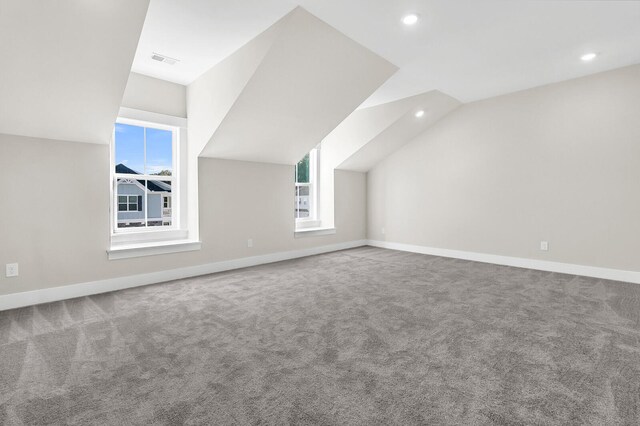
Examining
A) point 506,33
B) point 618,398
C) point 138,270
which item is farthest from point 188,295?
point 506,33

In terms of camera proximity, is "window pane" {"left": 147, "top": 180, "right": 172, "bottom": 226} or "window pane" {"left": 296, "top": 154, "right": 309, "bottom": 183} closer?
"window pane" {"left": 147, "top": 180, "right": 172, "bottom": 226}

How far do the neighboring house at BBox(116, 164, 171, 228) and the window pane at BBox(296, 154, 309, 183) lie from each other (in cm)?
251

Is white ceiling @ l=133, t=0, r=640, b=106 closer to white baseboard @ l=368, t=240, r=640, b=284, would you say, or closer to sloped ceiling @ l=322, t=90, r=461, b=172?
sloped ceiling @ l=322, t=90, r=461, b=172

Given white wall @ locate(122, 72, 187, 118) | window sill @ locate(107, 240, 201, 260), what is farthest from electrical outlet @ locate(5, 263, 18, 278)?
white wall @ locate(122, 72, 187, 118)

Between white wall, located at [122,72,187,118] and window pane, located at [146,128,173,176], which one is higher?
white wall, located at [122,72,187,118]

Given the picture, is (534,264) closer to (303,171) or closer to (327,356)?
(327,356)

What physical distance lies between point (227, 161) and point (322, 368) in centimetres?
345

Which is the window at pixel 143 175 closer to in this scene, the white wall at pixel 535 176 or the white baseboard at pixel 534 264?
the white wall at pixel 535 176

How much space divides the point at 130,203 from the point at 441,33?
162 inches

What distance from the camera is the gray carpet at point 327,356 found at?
158cm

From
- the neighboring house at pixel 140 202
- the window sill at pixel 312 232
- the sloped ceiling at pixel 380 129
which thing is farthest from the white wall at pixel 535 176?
the neighboring house at pixel 140 202

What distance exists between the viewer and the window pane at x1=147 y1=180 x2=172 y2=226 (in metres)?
4.25

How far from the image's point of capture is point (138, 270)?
12.5 feet

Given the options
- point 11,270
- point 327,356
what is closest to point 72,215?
point 11,270
